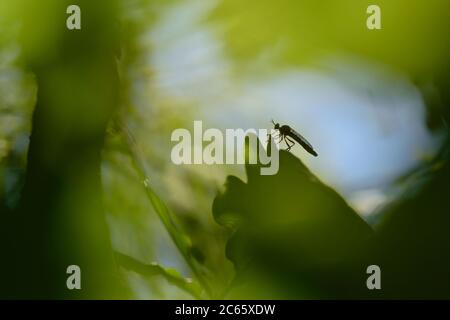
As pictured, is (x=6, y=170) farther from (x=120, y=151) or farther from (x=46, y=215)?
(x=120, y=151)

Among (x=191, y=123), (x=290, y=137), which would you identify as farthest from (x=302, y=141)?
(x=191, y=123)

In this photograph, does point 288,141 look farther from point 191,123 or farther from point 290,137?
point 191,123

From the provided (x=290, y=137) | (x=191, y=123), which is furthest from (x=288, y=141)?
(x=191, y=123)
